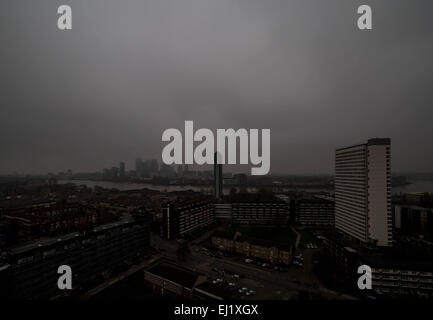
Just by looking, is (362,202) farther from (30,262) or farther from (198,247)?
(30,262)

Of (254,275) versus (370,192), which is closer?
(254,275)

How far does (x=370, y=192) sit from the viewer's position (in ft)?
20.9

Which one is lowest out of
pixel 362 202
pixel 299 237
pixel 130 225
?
pixel 299 237

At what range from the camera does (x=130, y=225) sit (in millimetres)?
5785

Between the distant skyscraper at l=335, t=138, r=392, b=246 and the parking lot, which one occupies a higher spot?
the distant skyscraper at l=335, t=138, r=392, b=246

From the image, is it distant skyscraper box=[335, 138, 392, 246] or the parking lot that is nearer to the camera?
the parking lot

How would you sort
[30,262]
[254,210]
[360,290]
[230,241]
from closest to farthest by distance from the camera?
[30,262] → [360,290] → [230,241] → [254,210]

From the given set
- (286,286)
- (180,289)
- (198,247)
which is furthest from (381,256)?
(198,247)

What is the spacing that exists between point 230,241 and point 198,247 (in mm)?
1177

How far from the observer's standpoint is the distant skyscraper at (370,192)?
616 cm

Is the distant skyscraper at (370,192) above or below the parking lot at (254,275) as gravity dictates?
above

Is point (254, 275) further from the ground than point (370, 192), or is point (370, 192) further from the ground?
point (370, 192)

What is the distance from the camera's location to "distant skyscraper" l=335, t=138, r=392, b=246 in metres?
6.16
